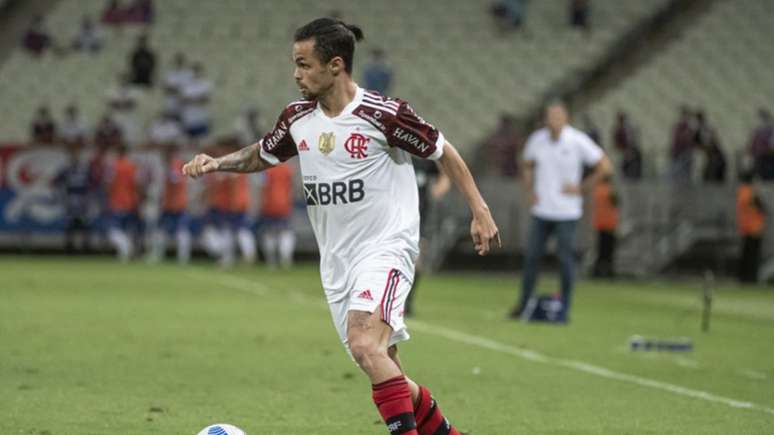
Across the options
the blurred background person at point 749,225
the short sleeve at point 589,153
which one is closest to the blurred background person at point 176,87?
the blurred background person at point 749,225

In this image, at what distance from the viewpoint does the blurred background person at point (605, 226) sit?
27516mm

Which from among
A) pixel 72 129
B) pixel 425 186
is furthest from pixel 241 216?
pixel 425 186

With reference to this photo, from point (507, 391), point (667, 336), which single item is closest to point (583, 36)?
point (667, 336)

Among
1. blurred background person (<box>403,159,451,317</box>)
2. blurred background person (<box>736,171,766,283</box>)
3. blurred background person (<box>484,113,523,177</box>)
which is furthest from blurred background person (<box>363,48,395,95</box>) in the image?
blurred background person (<box>403,159,451,317</box>)

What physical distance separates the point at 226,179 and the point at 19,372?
1870cm

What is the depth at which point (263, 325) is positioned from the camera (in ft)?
52.4

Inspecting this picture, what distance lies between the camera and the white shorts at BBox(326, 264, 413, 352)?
23.2ft

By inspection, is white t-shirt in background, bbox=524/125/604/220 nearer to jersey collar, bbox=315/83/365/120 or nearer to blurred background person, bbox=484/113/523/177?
A: jersey collar, bbox=315/83/365/120

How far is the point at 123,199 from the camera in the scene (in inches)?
1189

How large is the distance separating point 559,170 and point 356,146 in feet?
31.0

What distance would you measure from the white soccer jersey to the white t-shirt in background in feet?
30.2

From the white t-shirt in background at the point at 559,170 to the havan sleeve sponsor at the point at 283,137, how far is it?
894 cm

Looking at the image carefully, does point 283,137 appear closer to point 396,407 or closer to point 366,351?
point 366,351

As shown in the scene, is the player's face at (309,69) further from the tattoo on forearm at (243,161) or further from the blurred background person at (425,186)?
the blurred background person at (425,186)
